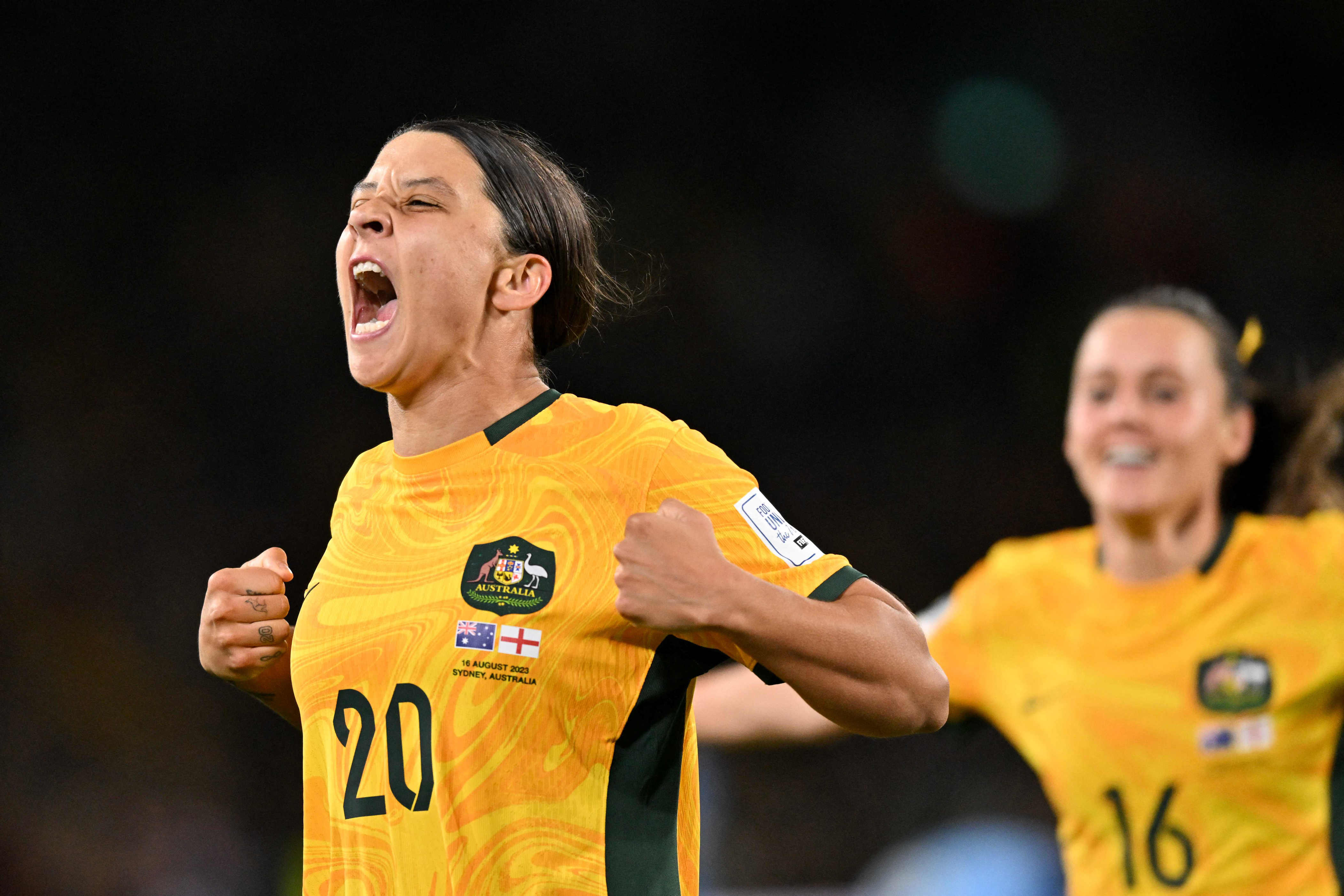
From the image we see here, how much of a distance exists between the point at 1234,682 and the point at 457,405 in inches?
87.6

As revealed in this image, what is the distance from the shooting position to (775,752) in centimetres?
812

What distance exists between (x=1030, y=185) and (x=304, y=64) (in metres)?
4.75

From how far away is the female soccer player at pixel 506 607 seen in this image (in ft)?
5.52

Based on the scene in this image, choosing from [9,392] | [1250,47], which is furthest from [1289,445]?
[9,392]

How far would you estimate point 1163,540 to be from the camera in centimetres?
360

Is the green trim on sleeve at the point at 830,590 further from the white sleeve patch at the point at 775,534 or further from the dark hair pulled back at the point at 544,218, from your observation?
the dark hair pulled back at the point at 544,218

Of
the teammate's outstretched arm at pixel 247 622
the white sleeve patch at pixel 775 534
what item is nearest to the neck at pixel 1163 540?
the white sleeve patch at pixel 775 534

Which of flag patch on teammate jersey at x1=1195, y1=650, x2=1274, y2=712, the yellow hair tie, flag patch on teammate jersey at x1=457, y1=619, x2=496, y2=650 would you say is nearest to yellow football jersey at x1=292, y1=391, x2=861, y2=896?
flag patch on teammate jersey at x1=457, y1=619, x2=496, y2=650

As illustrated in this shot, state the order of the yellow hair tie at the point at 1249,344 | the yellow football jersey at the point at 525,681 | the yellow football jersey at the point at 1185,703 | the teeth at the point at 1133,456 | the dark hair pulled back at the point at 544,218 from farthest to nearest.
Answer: the yellow hair tie at the point at 1249,344 → the teeth at the point at 1133,456 → the yellow football jersey at the point at 1185,703 → the dark hair pulled back at the point at 544,218 → the yellow football jersey at the point at 525,681

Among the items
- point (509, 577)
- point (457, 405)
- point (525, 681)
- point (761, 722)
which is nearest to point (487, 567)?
point (509, 577)

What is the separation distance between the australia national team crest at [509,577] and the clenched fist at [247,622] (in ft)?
1.34

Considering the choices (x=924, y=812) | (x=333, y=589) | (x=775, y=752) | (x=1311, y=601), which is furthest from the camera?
(x=775, y=752)

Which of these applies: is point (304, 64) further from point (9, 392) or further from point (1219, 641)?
point (1219, 641)

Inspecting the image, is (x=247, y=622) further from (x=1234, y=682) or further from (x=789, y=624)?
(x=1234, y=682)
